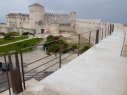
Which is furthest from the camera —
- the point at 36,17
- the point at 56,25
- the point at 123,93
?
the point at 36,17

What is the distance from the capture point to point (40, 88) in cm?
172

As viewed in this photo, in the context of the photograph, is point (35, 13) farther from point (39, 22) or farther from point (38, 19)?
point (39, 22)

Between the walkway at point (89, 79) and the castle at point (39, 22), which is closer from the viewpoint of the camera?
the walkway at point (89, 79)

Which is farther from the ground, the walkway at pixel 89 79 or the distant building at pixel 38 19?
the distant building at pixel 38 19

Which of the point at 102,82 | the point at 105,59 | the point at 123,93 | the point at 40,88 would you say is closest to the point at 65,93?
the point at 40,88

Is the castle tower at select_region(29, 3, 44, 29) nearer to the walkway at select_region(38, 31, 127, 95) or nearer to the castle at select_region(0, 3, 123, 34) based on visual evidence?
the castle at select_region(0, 3, 123, 34)

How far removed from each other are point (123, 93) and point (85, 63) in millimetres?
1139

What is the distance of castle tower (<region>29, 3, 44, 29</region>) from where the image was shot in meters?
31.0

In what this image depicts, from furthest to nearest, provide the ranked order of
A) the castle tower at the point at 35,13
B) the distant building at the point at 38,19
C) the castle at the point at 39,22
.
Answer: the castle tower at the point at 35,13, the distant building at the point at 38,19, the castle at the point at 39,22

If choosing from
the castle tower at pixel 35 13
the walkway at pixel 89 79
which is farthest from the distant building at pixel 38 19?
the walkway at pixel 89 79

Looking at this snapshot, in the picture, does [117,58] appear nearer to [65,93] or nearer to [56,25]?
[65,93]

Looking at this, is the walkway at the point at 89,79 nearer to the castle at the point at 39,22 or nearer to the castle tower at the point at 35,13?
the castle at the point at 39,22

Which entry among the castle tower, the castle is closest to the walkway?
the castle

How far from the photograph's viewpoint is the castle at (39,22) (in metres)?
29.0
